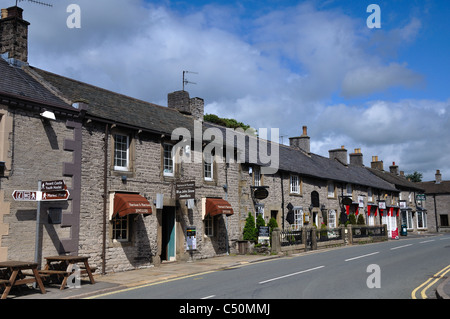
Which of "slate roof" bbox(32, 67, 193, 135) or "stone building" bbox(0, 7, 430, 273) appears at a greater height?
"slate roof" bbox(32, 67, 193, 135)

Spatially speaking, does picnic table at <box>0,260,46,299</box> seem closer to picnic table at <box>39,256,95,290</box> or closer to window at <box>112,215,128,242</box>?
picnic table at <box>39,256,95,290</box>

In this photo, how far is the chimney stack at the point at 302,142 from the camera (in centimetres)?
3778

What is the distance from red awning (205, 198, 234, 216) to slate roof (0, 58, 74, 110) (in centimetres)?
808

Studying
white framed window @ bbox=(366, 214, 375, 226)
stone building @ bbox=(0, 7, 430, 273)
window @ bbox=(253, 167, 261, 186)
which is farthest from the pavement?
white framed window @ bbox=(366, 214, 375, 226)

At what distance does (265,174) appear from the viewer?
85.8ft

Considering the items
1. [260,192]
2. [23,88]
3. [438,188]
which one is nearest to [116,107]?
[23,88]

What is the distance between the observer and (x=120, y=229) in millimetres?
16812

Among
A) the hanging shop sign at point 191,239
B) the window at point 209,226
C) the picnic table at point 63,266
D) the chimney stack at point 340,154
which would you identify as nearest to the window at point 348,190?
the chimney stack at point 340,154

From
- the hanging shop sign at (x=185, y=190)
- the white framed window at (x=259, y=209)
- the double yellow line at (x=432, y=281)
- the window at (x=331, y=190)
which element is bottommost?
the double yellow line at (x=432, y=281)

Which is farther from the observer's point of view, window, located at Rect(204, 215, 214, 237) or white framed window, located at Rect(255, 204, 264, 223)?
white framed window, located at Rect(255, 204, 264, 223)

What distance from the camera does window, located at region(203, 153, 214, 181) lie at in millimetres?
21484

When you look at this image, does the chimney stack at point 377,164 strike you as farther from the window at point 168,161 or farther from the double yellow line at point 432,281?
the window at point 168,161

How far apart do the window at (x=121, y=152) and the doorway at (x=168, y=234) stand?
3.25 metres

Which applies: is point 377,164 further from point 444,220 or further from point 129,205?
point 129,205
